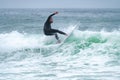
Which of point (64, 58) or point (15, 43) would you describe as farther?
point (15, 43)

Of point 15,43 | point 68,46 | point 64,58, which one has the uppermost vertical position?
point 15,43

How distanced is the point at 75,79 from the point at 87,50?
4.59 meters

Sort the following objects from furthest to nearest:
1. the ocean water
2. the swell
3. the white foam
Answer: the white foam → the swell → the ocean water

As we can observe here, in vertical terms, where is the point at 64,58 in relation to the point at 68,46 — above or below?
below

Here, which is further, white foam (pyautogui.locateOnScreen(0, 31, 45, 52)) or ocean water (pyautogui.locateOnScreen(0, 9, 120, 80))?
white foam (pyautogui.locateOnScreen(0, 31, 45, 52))

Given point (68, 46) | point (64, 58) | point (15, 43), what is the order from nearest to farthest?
1. point (64, 58)
2. point (68, 46)
3. point (15, 43)

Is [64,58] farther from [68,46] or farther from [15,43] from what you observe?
[15,43]

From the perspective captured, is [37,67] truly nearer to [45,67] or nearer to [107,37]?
[45,67]

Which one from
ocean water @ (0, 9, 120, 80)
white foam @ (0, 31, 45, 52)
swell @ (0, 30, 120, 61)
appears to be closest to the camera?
ocean water @ (0, 9, 120, 80)

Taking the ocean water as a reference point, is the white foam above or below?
above

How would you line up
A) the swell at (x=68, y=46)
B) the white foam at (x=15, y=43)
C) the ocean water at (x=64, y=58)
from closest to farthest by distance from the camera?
the ocean water at (x=64, y=58) < the swell at (x=68, y=46) < the white foam at (x=15, y=43)

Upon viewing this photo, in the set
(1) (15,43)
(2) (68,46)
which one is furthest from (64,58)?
(1) (15,43)

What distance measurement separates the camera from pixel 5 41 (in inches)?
A: 632

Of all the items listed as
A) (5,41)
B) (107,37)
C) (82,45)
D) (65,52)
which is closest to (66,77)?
(65,52)
